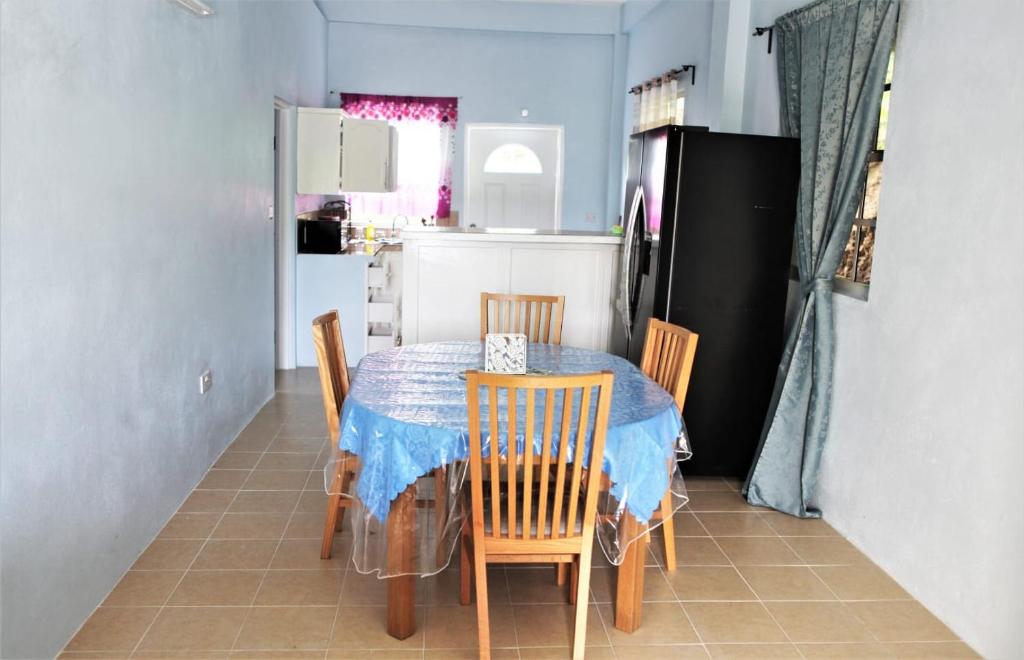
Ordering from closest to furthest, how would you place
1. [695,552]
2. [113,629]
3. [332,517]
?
[113,629], [332,517], [695,552]

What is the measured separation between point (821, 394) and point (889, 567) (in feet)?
2.61

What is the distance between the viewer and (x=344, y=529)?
3.45 metres

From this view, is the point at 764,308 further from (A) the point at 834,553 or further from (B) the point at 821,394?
(A) the point at 834,553

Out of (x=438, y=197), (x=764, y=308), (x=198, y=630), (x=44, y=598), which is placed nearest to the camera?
(x=44, y=598)

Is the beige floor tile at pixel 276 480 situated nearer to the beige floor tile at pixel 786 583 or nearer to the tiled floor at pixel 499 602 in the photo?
the tiled floor at pixel 499 602

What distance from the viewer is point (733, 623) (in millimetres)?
2797

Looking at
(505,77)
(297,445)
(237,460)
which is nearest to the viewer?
(237,460)

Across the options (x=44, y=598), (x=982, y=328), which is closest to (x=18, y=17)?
(x=44, y=598)

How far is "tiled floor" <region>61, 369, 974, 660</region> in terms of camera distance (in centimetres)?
260

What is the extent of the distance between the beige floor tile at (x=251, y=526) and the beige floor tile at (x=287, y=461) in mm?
608

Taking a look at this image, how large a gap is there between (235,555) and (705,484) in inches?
86.9

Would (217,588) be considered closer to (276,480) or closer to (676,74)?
(276,480)

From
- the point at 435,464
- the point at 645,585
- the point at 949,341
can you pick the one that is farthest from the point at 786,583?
the point at 435,464

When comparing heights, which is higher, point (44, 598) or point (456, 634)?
point (44, 598)
